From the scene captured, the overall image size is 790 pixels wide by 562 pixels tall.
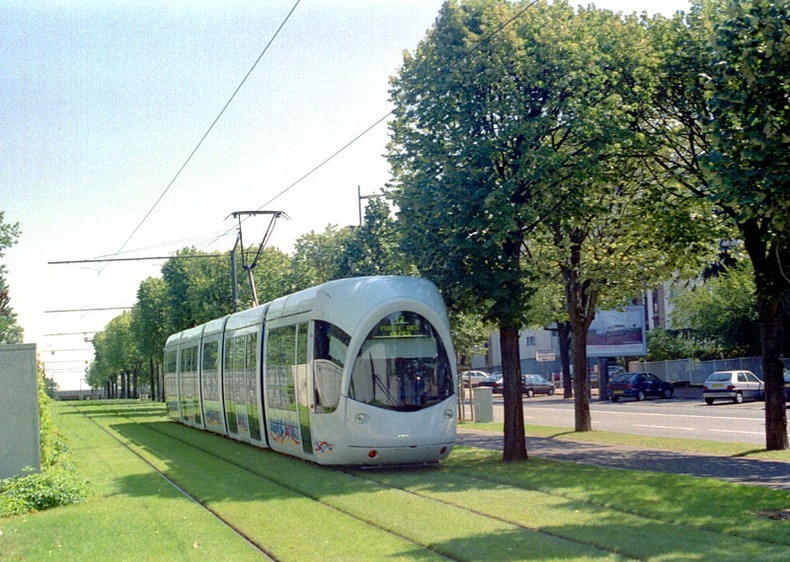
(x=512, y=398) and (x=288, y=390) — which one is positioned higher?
(x=288, y=390)

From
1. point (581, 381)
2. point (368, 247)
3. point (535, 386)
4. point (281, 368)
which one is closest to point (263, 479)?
point (281, 368)

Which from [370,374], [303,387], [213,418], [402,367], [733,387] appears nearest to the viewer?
[370,374]

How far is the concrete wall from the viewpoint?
594 inches

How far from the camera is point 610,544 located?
32.5ft

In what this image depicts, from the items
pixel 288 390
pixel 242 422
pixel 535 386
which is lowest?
pixel 535 386

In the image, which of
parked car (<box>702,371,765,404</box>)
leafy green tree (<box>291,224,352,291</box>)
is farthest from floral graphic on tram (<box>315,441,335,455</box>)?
parked car (<box>702,371,765,404</box>)

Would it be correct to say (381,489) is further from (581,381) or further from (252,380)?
(581,381)

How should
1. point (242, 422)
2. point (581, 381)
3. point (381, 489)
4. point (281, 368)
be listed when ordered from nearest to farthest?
1. point (381, 489)
2. point (281, 368)
3. point (242, 422)
4. point (581, 381)

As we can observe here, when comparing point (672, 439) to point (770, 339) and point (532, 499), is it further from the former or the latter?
point (532, 499)

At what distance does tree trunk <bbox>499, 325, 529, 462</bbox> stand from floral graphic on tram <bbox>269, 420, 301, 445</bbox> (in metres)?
4.01

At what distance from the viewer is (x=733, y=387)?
147 ft

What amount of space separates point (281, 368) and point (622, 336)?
40.7m

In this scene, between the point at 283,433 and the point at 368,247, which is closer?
the point at 283,433

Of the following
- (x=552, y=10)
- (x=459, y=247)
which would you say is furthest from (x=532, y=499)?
(x=552, y=10)
